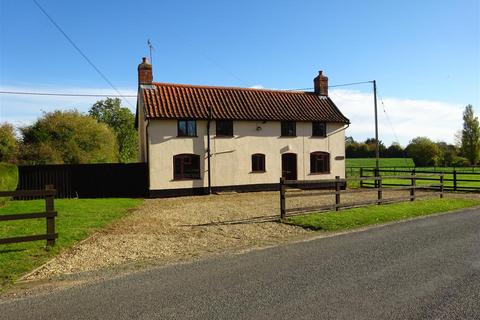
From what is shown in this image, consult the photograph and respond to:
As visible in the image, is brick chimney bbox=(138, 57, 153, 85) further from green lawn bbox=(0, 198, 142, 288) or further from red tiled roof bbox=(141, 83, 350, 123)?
green lawn bbox=(0, 198, 142, 288)

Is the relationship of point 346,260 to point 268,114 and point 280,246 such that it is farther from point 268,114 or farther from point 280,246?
point 268,114

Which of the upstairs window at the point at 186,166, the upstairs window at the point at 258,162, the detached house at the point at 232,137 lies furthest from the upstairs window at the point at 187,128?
the upstairs window at the point at 258,162

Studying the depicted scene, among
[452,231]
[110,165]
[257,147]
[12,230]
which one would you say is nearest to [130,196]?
[110,165]

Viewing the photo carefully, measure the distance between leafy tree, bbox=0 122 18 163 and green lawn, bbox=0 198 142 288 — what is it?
15087 millimetres

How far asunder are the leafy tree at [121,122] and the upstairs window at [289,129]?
37583mm

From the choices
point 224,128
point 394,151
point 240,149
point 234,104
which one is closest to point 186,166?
point 224,128

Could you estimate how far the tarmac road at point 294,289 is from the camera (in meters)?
4.63

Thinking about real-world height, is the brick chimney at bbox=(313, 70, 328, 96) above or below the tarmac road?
above

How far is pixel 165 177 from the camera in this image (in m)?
21.6

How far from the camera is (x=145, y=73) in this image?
23.2 metres

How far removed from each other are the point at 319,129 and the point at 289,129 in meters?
2.38

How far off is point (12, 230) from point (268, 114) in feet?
56.3

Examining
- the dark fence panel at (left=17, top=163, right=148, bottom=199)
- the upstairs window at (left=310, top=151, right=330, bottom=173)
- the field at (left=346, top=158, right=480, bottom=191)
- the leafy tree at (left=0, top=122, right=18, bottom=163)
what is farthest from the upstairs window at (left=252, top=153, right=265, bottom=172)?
the leafy tree at (left=0, top=122, right=18, bottom=163)

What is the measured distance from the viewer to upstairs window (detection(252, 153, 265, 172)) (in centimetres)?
2408
